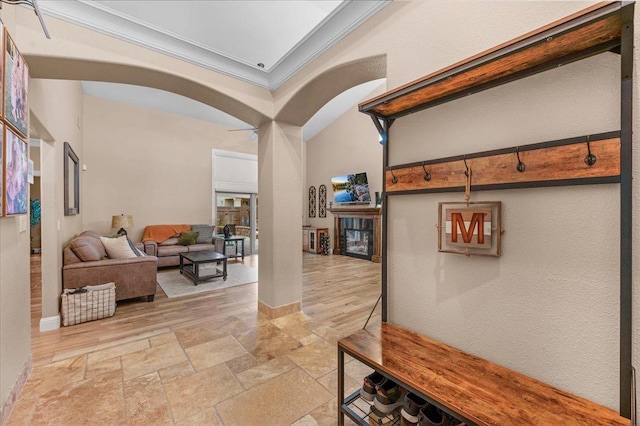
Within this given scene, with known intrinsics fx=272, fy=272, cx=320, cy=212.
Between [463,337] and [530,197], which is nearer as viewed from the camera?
[530,197]

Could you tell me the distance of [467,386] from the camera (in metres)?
1.11

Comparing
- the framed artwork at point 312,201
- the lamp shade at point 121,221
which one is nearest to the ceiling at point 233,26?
the lamp shade at point 121,221

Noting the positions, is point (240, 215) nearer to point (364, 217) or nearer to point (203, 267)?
point (203, 267)

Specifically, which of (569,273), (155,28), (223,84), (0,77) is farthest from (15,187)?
(569,273)

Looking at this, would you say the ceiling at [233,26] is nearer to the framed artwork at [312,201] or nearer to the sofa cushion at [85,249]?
the sofa cushion at [85,249]

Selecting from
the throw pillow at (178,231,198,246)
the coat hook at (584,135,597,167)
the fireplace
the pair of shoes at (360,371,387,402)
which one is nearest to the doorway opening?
the throw pillow at (178,231,198,246)

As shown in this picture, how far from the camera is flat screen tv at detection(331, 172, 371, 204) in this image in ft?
24.1

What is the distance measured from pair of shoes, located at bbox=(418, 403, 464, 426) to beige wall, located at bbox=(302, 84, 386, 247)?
19.9 feet

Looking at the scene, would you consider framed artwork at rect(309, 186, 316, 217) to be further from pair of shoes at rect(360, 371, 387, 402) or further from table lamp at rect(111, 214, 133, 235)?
pair of shoes at rect(360, 371, 387, 402)

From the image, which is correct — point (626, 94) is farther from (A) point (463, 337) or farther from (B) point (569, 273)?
(A) point (463, 337)

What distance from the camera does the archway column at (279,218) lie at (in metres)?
3.18

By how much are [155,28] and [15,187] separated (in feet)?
5.08

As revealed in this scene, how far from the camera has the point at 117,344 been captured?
103 inches

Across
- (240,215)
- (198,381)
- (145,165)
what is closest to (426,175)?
(198,381)
